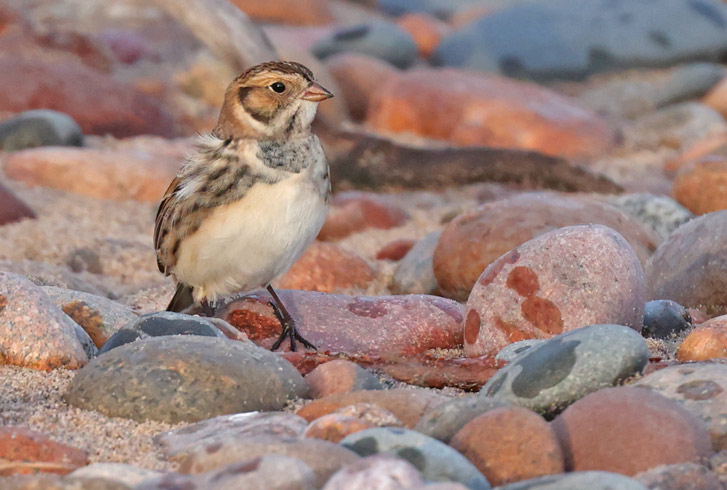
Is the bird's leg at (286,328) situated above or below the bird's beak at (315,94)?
below

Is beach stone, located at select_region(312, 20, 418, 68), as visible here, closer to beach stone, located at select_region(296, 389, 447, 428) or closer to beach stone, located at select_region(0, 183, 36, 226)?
beach stone, located at select_region(0, 183, 36, 226)

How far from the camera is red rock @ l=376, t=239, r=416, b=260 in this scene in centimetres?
664

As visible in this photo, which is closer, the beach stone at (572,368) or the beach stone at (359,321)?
A: the beach stone at (572,368)

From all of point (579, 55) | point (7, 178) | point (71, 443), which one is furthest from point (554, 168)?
point (71, 443)

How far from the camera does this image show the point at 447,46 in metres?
13.3

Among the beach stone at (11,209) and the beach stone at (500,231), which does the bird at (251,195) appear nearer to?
the beach stone at (500,231)

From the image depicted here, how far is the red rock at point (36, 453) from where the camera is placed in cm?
291

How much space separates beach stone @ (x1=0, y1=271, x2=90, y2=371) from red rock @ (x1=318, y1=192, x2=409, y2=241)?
3.17 meters

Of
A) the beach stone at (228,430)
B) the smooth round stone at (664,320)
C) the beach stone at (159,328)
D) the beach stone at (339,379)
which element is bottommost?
the beach stone at (159,328)

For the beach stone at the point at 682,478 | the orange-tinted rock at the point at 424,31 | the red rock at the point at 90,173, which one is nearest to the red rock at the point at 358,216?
the red rock at the point at 90,173

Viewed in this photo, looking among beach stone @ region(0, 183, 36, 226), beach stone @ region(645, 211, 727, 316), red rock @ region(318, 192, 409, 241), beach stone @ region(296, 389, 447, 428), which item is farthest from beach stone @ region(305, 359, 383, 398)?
beach stone @ region(0, 183, 36, 226)

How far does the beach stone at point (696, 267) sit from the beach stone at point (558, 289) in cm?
75

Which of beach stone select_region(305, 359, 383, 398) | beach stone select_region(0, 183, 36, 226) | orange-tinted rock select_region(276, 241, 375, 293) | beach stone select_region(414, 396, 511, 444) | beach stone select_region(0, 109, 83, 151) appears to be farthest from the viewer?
beach stone select_region(0, 109, 83, 151)

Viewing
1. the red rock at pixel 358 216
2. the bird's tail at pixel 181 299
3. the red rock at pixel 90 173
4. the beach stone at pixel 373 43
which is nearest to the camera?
the bird's tail at pixel 181 299
